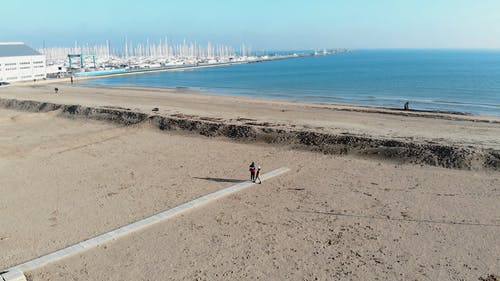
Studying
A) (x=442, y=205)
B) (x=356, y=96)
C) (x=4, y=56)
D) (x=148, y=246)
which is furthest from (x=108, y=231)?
(x=4, y=56)

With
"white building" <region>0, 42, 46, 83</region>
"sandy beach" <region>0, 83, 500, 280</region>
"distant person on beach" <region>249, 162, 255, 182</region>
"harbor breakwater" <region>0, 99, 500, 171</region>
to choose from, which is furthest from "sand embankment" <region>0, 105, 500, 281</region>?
"white building" <region>0, 42, 46, 83</region>

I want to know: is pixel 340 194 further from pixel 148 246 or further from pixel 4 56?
pixel 4 56

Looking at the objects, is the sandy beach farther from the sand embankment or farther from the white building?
the white building

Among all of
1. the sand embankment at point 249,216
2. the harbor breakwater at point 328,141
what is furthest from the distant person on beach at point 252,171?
the harbor breakwater at point 328,141

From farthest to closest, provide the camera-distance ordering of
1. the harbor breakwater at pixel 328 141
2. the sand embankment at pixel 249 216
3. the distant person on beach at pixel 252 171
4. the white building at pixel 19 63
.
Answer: the white building at pixel 19 63, the harbor breakwater at pixel 328 141, the distant person on beach at pixel 252 171, the sand embankment at pixel 249 216

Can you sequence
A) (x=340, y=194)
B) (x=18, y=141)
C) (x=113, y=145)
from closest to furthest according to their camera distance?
1. (x=340, y=194)
2. (x=113, y=145)
3. (x=18, y=141)

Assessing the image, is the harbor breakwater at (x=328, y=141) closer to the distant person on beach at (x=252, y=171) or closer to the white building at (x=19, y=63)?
the distant person on beach at (x=252, y=171)
